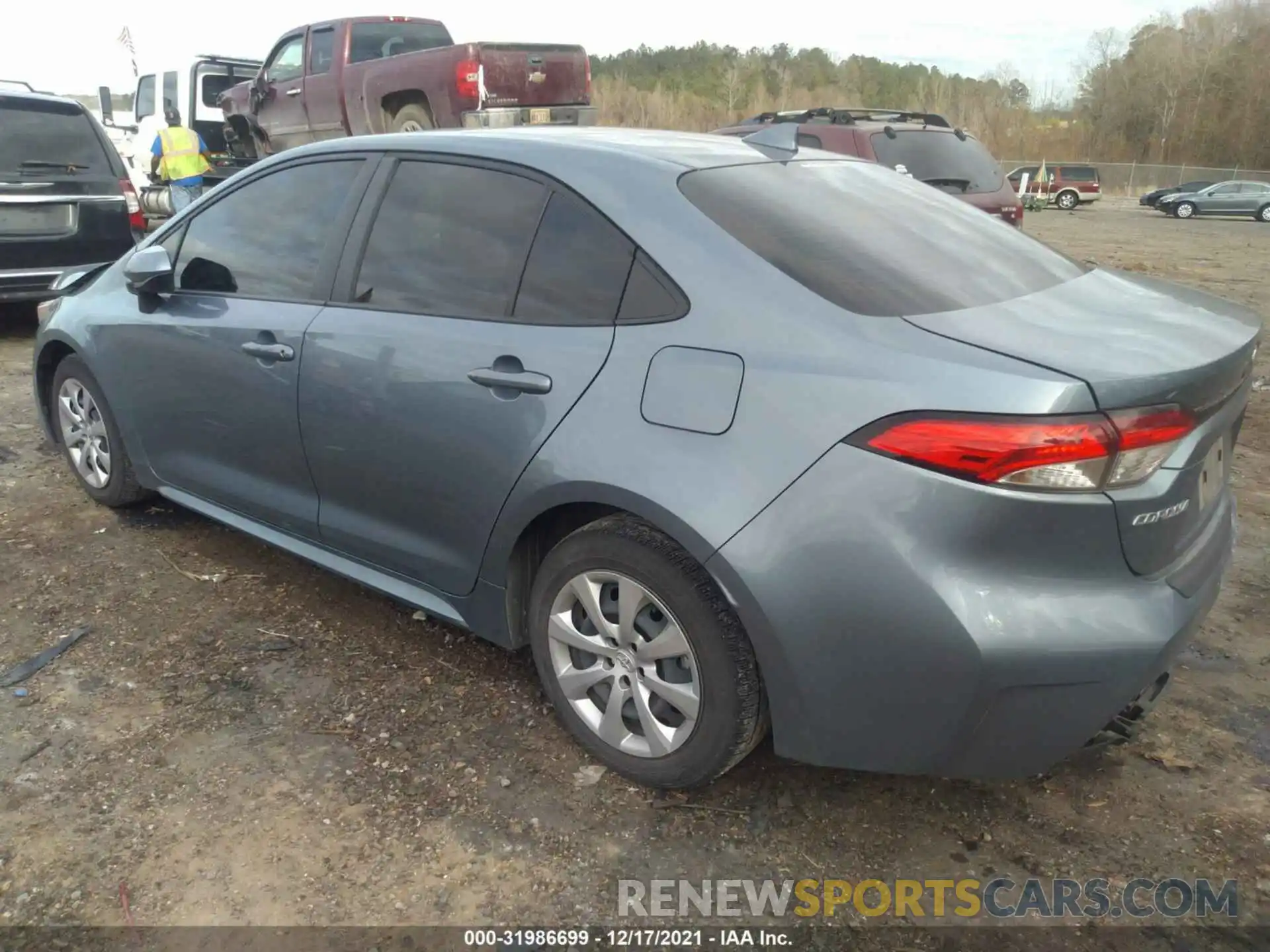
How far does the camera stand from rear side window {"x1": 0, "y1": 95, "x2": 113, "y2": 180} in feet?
22.4

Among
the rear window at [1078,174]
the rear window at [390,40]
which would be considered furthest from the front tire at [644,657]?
the rear window at [1078,174]

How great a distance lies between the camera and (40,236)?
6.95m

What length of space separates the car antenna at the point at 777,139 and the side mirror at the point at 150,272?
84.8 inches

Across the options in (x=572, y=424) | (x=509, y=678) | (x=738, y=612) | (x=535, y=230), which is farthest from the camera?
(x=509, y=678)

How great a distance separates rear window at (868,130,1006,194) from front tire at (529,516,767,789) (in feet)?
20.6

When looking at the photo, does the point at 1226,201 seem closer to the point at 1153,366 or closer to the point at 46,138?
the point at 46,138

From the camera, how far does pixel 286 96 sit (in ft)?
37.6

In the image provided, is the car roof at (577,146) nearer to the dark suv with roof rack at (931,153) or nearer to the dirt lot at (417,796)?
the dirt lot at (417,796)

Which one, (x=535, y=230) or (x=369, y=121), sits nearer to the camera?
(x=535, y=230)

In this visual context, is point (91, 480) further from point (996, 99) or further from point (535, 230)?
point (996, 99)

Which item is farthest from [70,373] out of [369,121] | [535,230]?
[369,121]

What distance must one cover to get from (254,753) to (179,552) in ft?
5.21

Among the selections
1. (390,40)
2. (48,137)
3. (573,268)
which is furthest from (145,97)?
(573,268)
